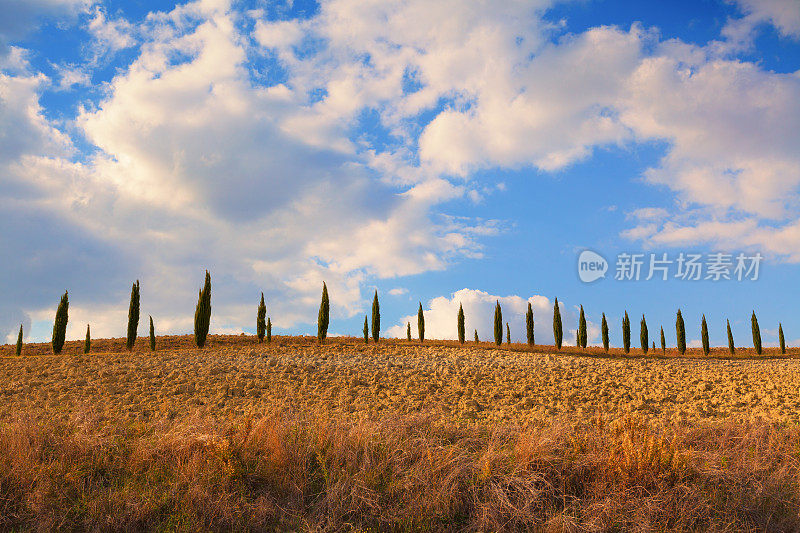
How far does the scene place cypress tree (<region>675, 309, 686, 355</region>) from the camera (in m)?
53.0

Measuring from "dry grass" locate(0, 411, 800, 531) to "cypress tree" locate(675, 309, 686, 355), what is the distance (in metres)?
Result: 50.2

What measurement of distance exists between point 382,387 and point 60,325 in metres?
31.1

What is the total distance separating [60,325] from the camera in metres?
38.9

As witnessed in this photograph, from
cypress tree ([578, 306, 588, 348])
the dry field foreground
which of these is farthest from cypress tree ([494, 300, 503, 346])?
the dry field foreground

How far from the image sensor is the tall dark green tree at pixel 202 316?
39.3 metres

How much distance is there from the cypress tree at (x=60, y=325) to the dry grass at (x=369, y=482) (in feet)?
118

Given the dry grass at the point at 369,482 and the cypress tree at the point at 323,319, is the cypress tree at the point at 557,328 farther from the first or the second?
the dry grass at the point at 369,482

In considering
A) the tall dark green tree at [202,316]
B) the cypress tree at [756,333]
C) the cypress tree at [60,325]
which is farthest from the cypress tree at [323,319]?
the cypress tree at [756,333]

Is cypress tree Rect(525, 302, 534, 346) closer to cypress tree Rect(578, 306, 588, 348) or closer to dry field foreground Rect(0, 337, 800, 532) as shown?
cypress tree Rect(578, 306, 588, 348)

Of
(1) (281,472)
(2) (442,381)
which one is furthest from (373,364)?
(1) (281,472)

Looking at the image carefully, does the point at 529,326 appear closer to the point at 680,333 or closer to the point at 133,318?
the point at 680,333

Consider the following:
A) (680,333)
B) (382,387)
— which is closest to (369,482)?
(382,387)

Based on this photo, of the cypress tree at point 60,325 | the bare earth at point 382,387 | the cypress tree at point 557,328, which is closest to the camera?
the bare earth at point 382,387

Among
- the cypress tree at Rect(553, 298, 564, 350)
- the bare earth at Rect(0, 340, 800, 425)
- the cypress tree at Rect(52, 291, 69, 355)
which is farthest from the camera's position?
the cypress tree at Rect(553, 298, 564, 350)
